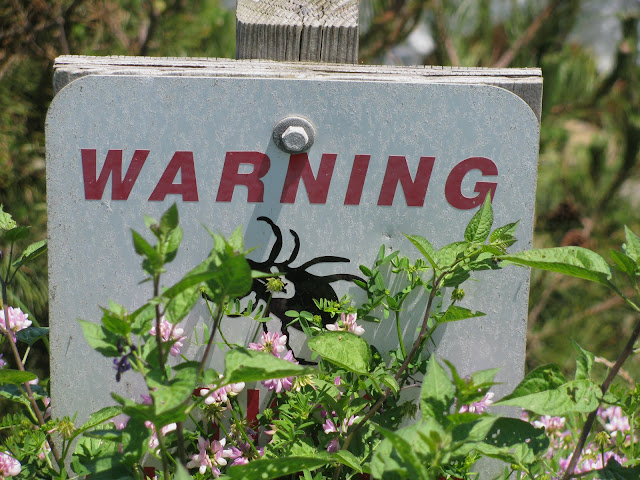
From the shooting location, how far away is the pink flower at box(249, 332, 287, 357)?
1.20 m

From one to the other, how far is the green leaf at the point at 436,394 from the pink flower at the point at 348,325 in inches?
13.5

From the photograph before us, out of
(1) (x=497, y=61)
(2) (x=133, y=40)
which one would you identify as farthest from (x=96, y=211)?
(1) (x=497, y=61)

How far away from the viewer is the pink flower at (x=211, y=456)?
117 centimetres

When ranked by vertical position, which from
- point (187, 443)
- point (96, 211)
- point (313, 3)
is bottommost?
point (187, 443)

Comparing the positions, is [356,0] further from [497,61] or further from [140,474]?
[497,61]

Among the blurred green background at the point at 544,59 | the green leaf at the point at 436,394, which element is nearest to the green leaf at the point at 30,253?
the green leaf at the point at 436,394

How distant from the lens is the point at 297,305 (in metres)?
1.30

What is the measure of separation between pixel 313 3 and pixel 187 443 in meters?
0.88

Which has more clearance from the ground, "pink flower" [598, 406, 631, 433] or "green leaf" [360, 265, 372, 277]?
"green leaf" [360, 265, 372, 277]

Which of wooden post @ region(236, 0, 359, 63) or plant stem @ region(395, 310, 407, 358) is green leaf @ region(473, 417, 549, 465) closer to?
plant stem @ region(395, 310, 407, 358)

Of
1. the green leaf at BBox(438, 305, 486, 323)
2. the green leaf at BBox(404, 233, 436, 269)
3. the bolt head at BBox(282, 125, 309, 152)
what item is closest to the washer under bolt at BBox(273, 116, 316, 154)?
the bolt head at BBox(282, 125, 309, 152)

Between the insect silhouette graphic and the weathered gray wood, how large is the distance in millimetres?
291

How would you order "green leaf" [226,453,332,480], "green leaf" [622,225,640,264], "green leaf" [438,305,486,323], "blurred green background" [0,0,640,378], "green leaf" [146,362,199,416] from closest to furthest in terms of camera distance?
1. "green leaf" [146,362,199,416]
2. "green leaf" [226,453,332,480]
3. "green leaf" [622,225,640,264]
4. "green leaf" [438,305,486,323]
5. "blurred green background" [0,0,640,378]

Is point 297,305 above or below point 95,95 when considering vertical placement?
below
